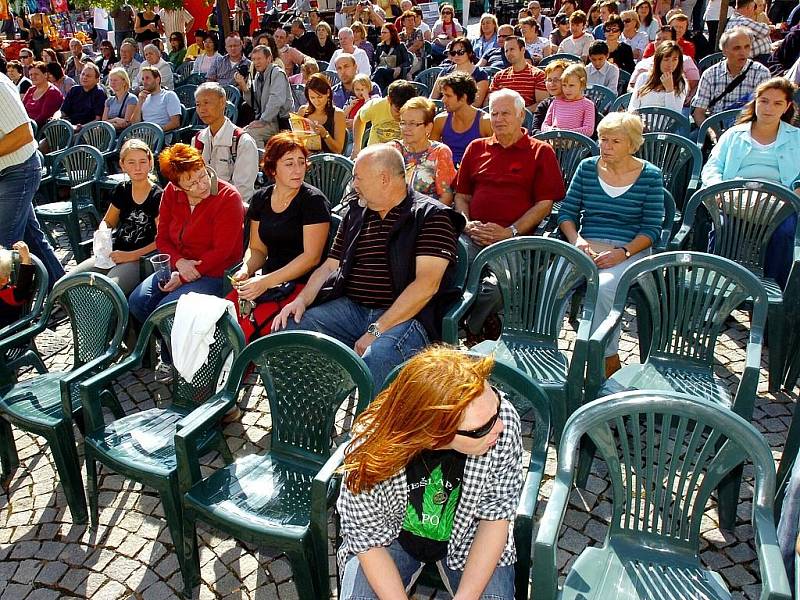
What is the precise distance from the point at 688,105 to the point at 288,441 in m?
5.95

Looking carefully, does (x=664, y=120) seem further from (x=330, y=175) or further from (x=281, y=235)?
(x=281, y=235)

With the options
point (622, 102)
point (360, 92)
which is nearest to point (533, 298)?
point (622, 102)

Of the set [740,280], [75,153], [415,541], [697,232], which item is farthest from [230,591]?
[75,153]

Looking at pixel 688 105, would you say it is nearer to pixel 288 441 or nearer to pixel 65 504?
pixel 288 441

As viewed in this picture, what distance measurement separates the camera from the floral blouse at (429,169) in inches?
188

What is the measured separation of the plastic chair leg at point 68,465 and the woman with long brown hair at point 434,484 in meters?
1.62

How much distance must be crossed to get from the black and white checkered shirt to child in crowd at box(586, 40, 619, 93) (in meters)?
6.47

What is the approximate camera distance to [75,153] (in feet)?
22.7

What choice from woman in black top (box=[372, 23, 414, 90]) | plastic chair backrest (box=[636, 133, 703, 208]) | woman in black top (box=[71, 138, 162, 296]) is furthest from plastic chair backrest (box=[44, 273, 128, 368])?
woman in black top (box=[372, 23, 414, 90])

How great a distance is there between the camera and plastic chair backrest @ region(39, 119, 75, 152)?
8078 mm

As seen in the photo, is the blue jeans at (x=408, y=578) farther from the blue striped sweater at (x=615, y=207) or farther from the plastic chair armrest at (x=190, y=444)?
the blue striped sweater at (x=615, y=207)

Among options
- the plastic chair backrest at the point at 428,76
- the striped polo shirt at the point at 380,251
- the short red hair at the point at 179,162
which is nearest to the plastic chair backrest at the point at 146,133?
the short red hair at the point at 179,162

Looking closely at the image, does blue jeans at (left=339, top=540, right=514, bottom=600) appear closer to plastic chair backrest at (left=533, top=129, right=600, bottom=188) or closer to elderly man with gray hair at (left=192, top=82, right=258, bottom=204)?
elderly man with gray hair at (left=192, top=82, right=258, bottom=204)

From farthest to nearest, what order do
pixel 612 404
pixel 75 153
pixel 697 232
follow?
pixel 75 153 → pixel 697 232 → pixel 612 404
